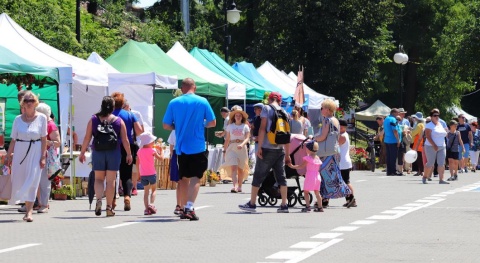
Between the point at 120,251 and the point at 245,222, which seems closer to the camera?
the point at 120,251

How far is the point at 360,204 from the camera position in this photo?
2111 centimetres

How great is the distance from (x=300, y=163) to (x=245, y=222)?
3.45 metres

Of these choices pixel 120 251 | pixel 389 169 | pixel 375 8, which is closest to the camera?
pixel 120 251

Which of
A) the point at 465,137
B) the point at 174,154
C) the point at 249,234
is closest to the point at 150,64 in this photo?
the point at 174,154

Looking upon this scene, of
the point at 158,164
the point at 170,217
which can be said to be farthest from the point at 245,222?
the point at 158,164

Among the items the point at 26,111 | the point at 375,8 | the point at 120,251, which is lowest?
the point at 120,251

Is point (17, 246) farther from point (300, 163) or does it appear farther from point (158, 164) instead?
point (158, 164)

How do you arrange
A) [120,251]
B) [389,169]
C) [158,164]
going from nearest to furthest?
1. [120,251]
2. [158,164]
3. [389,169]

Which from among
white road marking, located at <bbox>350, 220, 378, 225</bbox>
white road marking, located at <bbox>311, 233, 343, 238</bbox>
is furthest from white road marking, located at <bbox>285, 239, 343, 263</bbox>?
white road marking, located at <bbox>350, 220, 378, 225</bbox>

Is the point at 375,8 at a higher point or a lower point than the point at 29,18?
higher

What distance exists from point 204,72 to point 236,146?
8357mm

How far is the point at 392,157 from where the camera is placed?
1444 inches

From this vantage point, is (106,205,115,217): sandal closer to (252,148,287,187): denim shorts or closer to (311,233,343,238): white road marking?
(252,148,287,187): denim shorts

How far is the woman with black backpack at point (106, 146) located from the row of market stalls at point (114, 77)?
128 inches
